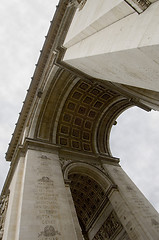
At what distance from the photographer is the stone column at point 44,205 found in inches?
245

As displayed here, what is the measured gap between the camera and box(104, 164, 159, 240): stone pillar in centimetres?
835

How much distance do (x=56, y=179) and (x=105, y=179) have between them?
3626 millimetres

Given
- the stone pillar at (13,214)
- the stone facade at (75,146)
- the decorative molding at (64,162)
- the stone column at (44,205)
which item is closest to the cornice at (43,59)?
the stone facade at (75,146)

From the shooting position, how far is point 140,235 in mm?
8203

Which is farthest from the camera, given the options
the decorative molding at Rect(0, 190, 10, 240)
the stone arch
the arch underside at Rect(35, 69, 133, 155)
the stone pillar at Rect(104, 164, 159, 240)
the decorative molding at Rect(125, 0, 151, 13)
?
the arch underside at Rect(35, 69, 133, 155)

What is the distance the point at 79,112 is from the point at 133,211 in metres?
7.63

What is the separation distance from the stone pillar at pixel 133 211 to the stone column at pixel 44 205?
3400 mm

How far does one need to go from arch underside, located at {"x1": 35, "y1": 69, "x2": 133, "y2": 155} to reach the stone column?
3159 mm

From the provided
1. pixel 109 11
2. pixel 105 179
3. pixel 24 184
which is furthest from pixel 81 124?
pixel 109 11

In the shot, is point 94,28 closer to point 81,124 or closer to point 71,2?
point 71,2

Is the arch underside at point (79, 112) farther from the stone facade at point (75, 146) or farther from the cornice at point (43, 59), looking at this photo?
the cornice at point (43, 59)

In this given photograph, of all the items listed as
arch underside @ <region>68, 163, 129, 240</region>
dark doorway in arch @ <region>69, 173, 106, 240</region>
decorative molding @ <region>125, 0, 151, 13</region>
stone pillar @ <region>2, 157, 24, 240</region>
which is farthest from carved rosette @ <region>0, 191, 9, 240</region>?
decorative molding @ <region>125, 0, 151, 13</region>

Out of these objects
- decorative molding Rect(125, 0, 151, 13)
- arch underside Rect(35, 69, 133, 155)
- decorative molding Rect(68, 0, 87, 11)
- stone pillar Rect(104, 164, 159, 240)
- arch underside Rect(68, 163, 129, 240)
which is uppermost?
arch underside Rect(35, 69, 133, 155)

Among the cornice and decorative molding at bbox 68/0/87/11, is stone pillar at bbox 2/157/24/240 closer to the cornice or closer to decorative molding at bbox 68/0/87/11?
the cornice
